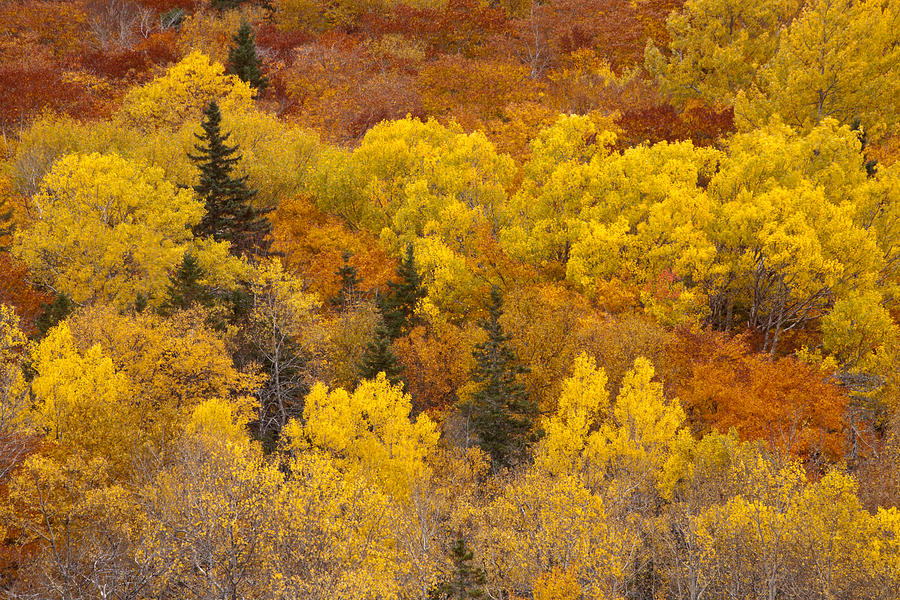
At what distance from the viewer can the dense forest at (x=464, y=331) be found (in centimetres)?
2842

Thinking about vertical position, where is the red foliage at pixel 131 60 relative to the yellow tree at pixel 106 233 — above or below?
above

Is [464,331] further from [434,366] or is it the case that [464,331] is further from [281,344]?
[281,344]

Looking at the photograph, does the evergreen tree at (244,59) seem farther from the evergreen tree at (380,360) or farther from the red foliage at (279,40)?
the evergreen tree at (380,360)

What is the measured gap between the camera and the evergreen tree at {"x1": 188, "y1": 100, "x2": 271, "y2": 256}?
50250 mm

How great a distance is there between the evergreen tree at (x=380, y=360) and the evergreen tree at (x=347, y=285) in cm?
749

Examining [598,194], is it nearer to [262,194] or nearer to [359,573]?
[262,194]

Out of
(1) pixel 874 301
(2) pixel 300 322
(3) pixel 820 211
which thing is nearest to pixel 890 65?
(3) pixel 820 211

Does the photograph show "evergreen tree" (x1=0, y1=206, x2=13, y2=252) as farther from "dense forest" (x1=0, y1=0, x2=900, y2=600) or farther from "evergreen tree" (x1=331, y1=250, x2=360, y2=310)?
"evergreen tree" (x1=331, y1=250, x2=360, y2=310)

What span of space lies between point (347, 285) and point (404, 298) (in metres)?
3.90

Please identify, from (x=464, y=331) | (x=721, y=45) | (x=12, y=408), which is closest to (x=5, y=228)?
(x=12, y=408)

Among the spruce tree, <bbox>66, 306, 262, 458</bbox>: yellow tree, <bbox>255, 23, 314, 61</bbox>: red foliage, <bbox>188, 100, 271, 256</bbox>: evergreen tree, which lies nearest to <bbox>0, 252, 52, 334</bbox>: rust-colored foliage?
<bbox>66, 306, 262, 458</bbox>: yellow tree

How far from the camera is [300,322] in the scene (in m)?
43.6

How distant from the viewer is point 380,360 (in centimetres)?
4084

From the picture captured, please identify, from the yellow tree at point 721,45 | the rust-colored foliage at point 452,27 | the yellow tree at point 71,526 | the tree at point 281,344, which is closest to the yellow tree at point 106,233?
the tree at point 281,344
